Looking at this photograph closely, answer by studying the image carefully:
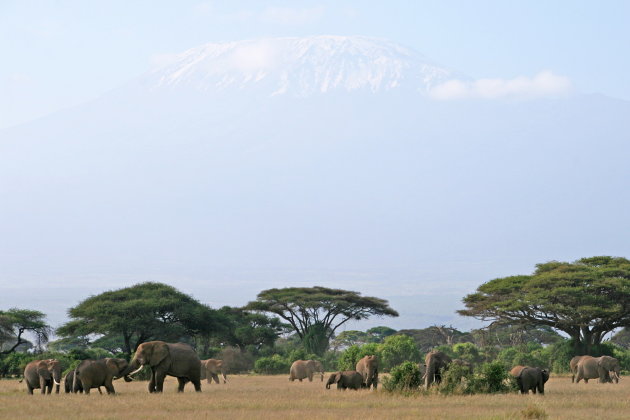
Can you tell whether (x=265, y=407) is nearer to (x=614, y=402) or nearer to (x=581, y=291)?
(x=614, y=402)

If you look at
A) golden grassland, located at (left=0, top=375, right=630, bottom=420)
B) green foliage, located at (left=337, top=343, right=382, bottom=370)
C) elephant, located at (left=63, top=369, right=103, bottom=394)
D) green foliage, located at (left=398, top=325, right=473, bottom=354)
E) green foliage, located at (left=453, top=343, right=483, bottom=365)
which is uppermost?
green foliage, located at (left=398, top=325, right=473, bottom=354)

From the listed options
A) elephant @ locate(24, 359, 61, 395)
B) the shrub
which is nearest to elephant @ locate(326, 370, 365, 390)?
elephant @ locate(24, 359, 61, 395)

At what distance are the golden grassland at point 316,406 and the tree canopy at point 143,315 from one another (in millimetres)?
32551

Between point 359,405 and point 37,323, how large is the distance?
51309 mm

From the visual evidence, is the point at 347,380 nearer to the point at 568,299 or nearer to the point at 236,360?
the point at 568,299

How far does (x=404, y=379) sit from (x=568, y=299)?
30592 mm

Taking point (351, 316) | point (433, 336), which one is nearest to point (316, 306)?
point (351, 316)

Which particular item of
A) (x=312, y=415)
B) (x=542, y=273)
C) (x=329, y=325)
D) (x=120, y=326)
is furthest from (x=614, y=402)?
(x=329, y=325)

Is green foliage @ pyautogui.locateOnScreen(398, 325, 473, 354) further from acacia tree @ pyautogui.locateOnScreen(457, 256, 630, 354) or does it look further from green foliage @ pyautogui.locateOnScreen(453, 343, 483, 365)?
acacia tree @ pyautogui.locateOnScreen(457, 256, 630, 354)

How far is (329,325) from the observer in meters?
77.8

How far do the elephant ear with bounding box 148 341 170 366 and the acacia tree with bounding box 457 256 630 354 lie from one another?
107 feet

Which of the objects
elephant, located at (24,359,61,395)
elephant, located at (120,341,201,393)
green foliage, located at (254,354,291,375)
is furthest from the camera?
green foliage, located at (254,354,291,375)

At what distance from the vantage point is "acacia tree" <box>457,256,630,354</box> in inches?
2244

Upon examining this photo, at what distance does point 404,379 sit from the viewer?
96.9ft
